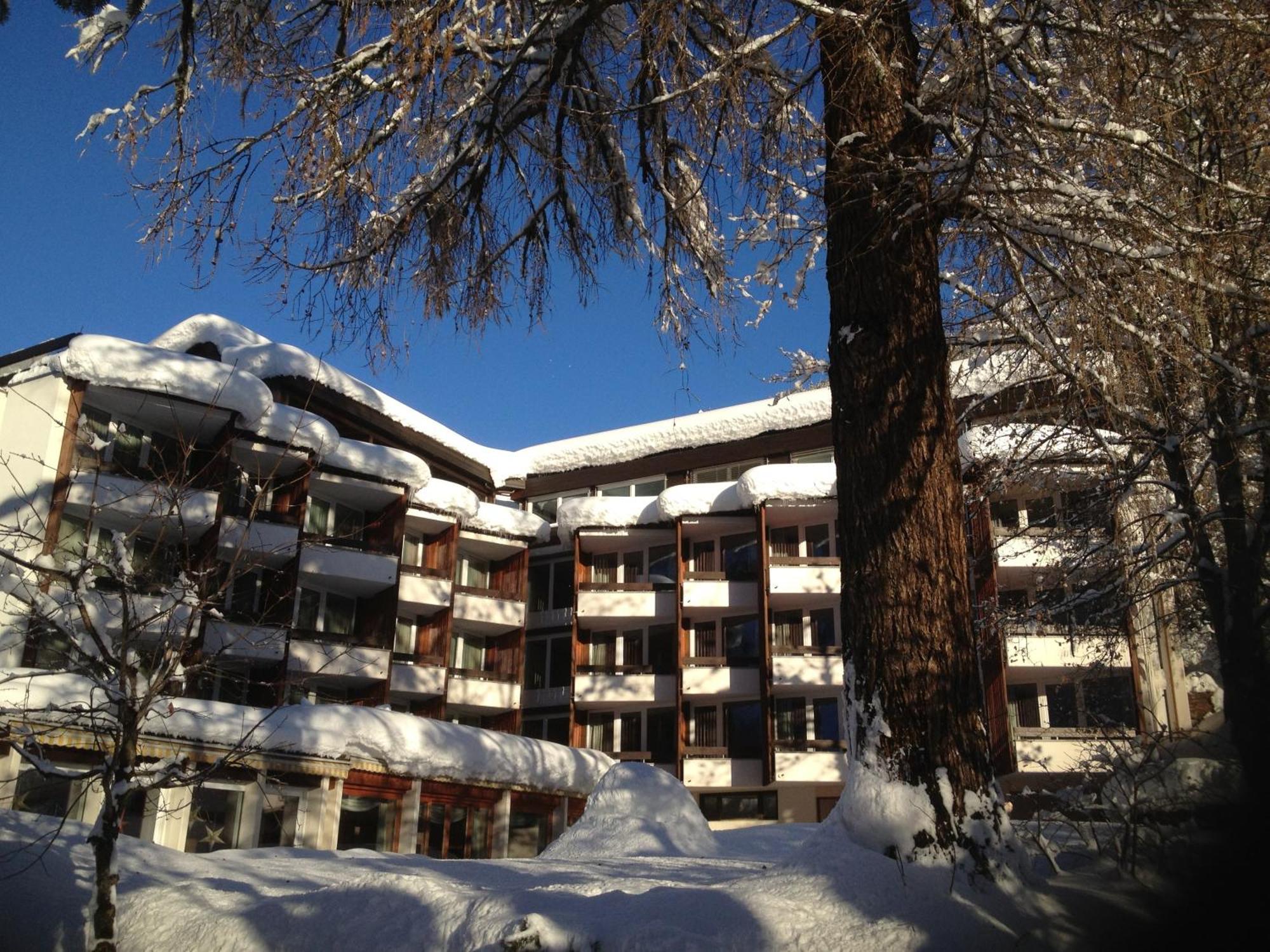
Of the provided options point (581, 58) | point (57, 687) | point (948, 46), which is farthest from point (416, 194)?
point (57, 687)

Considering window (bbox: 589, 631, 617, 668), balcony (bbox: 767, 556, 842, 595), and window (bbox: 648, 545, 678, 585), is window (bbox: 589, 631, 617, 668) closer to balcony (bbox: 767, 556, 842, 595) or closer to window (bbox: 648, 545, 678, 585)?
window (bbox: 648, 545, 678, 585)

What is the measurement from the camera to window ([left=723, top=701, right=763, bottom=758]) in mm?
36125

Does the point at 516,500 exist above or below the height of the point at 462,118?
above

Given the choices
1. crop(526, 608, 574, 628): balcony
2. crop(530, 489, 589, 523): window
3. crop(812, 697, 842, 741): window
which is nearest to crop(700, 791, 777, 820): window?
crop(812, 697, 842, 741): window

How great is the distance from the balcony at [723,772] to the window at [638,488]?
11.1 meters

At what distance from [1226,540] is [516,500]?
35.8 metres

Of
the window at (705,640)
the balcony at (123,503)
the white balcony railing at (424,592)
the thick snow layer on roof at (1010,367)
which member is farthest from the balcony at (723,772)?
the thick snow layer on roof at (1010,367)

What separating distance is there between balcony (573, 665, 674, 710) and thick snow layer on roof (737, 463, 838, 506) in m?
6.74

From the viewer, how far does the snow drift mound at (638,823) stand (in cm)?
1298

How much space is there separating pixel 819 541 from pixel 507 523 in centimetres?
1089

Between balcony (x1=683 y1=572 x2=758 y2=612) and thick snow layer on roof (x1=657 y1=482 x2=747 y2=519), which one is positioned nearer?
balcony (x1=683 y1=572 x2=758 y2=612)

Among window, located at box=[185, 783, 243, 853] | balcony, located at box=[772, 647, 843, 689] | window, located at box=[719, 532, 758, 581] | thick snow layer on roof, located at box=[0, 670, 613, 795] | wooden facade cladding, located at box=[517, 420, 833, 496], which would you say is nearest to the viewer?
thick snow layer on roof, located at box=[0, 670, 613, 795]

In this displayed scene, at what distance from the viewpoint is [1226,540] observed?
1212cm

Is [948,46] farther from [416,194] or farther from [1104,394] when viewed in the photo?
[416,194]
